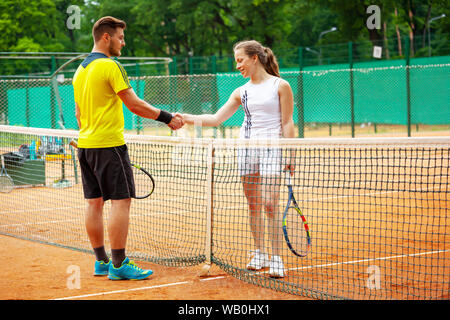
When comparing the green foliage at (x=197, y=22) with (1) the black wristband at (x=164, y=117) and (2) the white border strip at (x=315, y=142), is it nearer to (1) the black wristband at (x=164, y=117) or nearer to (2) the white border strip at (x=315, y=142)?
(2) the white border strip at (x=315, y=142)

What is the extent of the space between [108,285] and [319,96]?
16.4 metres

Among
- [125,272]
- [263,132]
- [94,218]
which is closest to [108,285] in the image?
[125,272]

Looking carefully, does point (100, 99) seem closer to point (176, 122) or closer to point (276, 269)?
point (176, 122)

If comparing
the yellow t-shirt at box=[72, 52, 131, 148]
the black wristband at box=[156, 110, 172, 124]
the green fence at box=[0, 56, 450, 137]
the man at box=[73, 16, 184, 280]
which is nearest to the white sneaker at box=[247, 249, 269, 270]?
the man at box=[73, 16, 184, 280]

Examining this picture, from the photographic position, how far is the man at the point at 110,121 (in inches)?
177

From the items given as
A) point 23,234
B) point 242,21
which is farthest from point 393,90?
point 242,21

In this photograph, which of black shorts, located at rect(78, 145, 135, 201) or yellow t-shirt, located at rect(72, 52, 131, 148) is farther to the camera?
black shorts, located at rect(78, 145, 135, 201)

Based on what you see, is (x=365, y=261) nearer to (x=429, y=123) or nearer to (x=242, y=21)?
(x=429, y=123)

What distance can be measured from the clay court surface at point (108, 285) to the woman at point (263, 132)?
436 mm

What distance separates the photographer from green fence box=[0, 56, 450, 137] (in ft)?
55.7

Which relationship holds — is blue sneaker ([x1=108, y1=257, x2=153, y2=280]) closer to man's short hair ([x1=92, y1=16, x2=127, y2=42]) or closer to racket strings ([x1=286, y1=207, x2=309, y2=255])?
racket strings ([x1=286, y1=207, x2=309, y2=255])

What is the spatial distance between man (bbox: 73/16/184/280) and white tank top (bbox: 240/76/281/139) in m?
0.71

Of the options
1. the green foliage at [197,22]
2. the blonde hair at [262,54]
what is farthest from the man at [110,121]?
the green foliage at [197,22]
